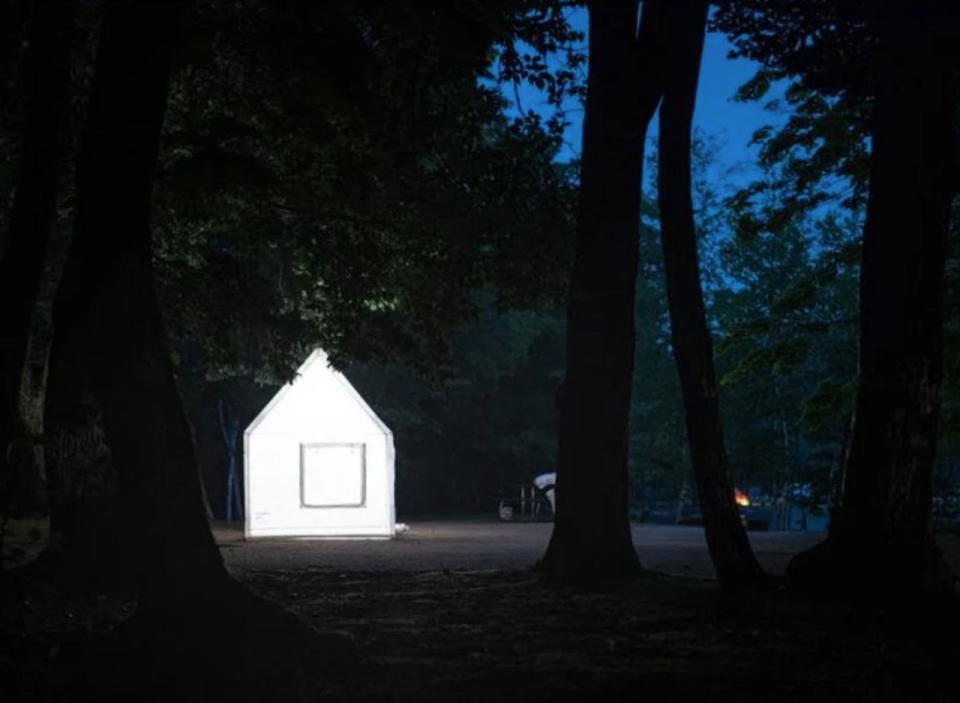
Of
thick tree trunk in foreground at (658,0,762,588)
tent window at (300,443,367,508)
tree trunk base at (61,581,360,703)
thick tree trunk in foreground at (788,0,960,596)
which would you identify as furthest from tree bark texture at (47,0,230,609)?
tent window at (300,443,367,508)

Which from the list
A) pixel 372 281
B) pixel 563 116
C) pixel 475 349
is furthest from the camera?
pixel 475 349

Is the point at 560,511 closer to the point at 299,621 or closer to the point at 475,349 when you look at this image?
the point at 299,621

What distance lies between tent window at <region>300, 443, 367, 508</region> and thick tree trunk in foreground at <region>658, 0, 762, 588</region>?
12228 millimetres

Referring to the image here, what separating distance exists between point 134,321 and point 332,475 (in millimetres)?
14781

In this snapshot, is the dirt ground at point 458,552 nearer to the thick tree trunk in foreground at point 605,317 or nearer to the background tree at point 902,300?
the thick tree trunk in foreground at point 605,317

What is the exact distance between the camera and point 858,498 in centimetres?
945

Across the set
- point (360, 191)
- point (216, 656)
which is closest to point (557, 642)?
point (216, 656)

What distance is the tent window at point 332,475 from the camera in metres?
21.7

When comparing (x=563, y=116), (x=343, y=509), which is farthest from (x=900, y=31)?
(x=343, y=509)

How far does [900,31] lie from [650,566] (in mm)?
7920

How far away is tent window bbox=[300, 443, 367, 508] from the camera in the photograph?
2170 centimetres

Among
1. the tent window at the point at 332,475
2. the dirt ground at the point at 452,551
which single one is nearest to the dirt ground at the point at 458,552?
the dirt ground at the point at 452,551

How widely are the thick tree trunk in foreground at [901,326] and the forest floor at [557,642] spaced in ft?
1.72

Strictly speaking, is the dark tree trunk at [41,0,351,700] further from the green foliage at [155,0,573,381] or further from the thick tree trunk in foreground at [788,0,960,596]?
the thick tree trunk in foreground at [788,0,960,596]
